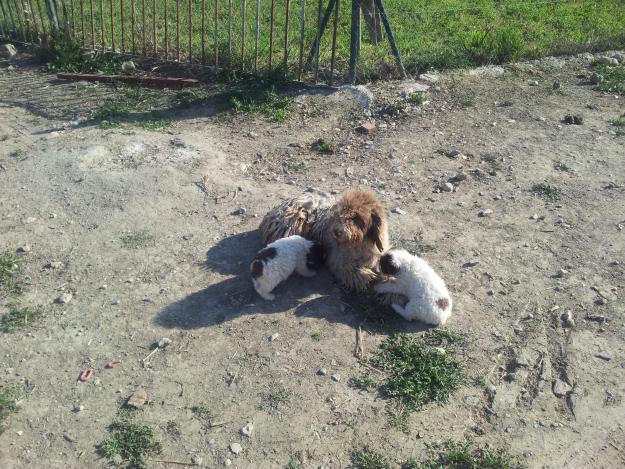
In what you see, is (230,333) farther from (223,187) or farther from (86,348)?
(223,187)

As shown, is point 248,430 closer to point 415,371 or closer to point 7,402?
point 415,371

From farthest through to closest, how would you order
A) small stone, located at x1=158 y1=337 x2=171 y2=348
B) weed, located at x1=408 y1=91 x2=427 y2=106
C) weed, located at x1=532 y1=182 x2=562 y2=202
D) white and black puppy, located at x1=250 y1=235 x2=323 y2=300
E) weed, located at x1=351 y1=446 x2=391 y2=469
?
1. weed, located at x1=408 y1=91 x2=427 y2=106
2. weed, located at x1=532 y1=182 x2=562 y2=202
3. white and black puppy, located at x1=250 y1=235 x2=323 y2=300
4. small stone, located at x1=158 y1=337 x2=171 y2=348
5. weed, located at x1=351 y1=446 x2=391 y2=469

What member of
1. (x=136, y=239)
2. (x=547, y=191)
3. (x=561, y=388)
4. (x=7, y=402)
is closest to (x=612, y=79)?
(x=547, y=191)

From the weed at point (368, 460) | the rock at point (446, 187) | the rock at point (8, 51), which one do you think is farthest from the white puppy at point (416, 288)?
the rock at point (8, 51)

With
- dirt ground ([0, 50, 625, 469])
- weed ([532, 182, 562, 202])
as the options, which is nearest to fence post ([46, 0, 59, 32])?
dirt ground ([0, 50, 625, 469])

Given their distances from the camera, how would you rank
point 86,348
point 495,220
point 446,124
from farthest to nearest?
1. point 446,124
2. point 495,220
3. point 86,348

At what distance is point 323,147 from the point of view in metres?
7.75

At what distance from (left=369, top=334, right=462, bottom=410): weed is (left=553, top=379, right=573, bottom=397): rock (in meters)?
0.68

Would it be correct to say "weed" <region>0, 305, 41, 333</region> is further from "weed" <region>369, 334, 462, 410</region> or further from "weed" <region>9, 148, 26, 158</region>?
"weed" <region>9, 148, 26, 158</region>

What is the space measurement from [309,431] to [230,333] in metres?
1.13

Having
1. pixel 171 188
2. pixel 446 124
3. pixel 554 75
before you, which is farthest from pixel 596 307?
pixel 554 75

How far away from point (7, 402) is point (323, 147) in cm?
461

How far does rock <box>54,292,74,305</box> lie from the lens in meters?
5.30

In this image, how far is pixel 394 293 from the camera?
521 centimetres
